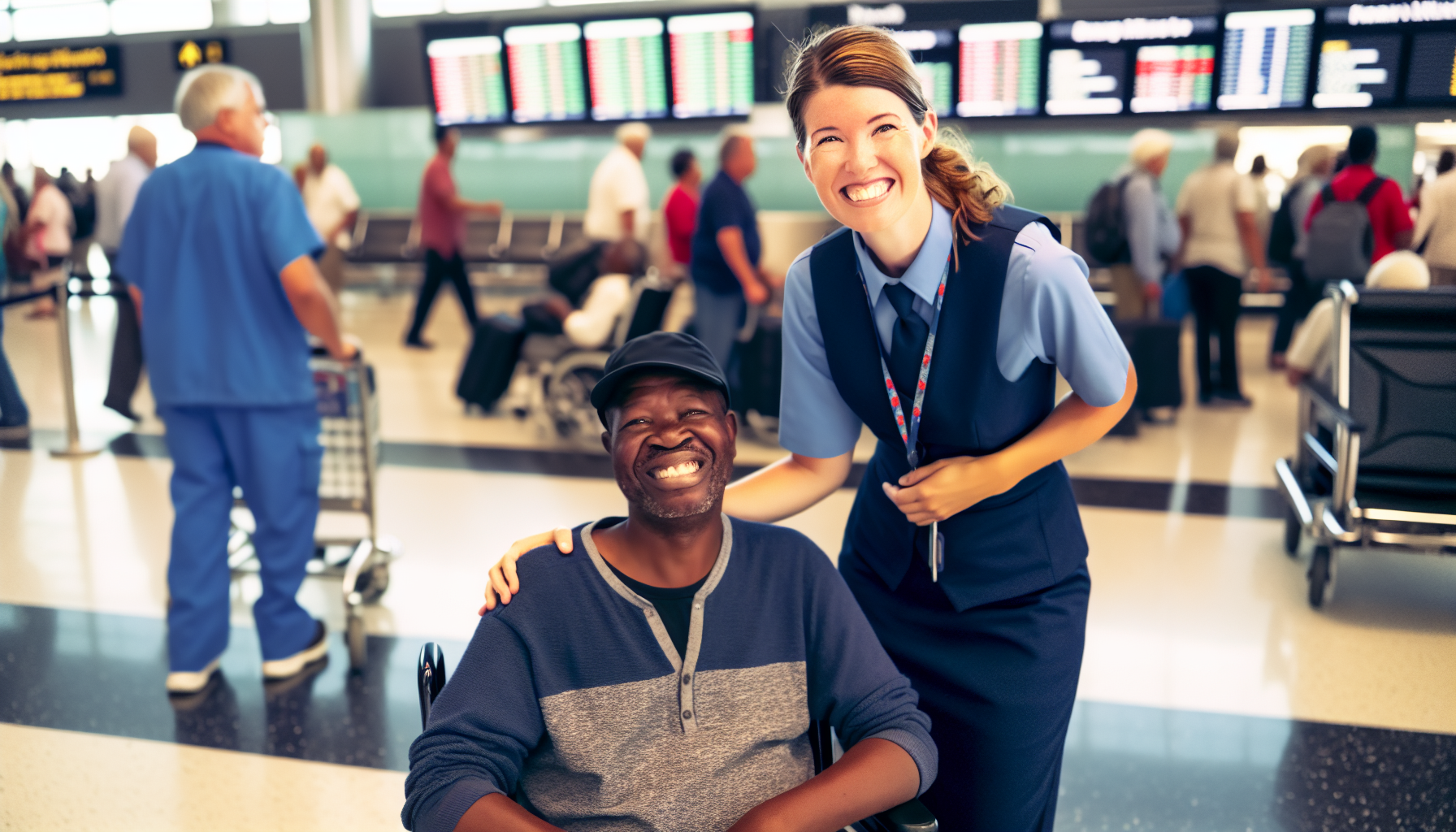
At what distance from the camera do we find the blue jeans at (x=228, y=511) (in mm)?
3020

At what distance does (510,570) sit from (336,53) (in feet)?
36.1

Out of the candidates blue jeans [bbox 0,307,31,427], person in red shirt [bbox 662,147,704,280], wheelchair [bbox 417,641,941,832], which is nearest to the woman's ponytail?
wheelchair [bbox 417,641,941,832]

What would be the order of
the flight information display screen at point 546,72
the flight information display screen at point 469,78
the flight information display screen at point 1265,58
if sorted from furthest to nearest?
1. the flight information display screen at point 469,78
2. the flight information display screen at point 546,72
3. the flight information display screen at point 1265,58

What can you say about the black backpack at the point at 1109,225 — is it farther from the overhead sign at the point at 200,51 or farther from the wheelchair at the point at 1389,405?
the overhead sign at the point at 200,51

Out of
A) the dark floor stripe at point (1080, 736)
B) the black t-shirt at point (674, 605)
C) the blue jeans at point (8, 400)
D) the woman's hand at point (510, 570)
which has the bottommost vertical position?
the dark floor stripe at point (1080, 736)

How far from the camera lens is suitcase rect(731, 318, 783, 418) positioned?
18.6ft

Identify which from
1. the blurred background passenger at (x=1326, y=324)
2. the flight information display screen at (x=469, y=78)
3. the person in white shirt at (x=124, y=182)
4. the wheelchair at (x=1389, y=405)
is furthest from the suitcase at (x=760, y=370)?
the flight information display screen at (x=469, y=78)

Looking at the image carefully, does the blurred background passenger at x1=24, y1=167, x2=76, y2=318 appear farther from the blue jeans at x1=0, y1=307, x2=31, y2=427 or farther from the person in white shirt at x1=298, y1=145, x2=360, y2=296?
the blue jeans at x1=0, y1=307, x2=31, y2=427

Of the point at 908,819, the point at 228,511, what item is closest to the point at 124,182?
the point at 228,511

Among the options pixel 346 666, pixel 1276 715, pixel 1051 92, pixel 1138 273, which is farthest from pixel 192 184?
pixel 1051 92

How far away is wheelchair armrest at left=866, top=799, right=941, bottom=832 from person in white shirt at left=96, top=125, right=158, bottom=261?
19.6ft

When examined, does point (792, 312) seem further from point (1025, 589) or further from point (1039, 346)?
point (1025, 589)

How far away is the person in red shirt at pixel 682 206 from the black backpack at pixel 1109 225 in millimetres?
2482

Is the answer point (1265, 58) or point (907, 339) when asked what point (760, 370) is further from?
point (1265, 58)
